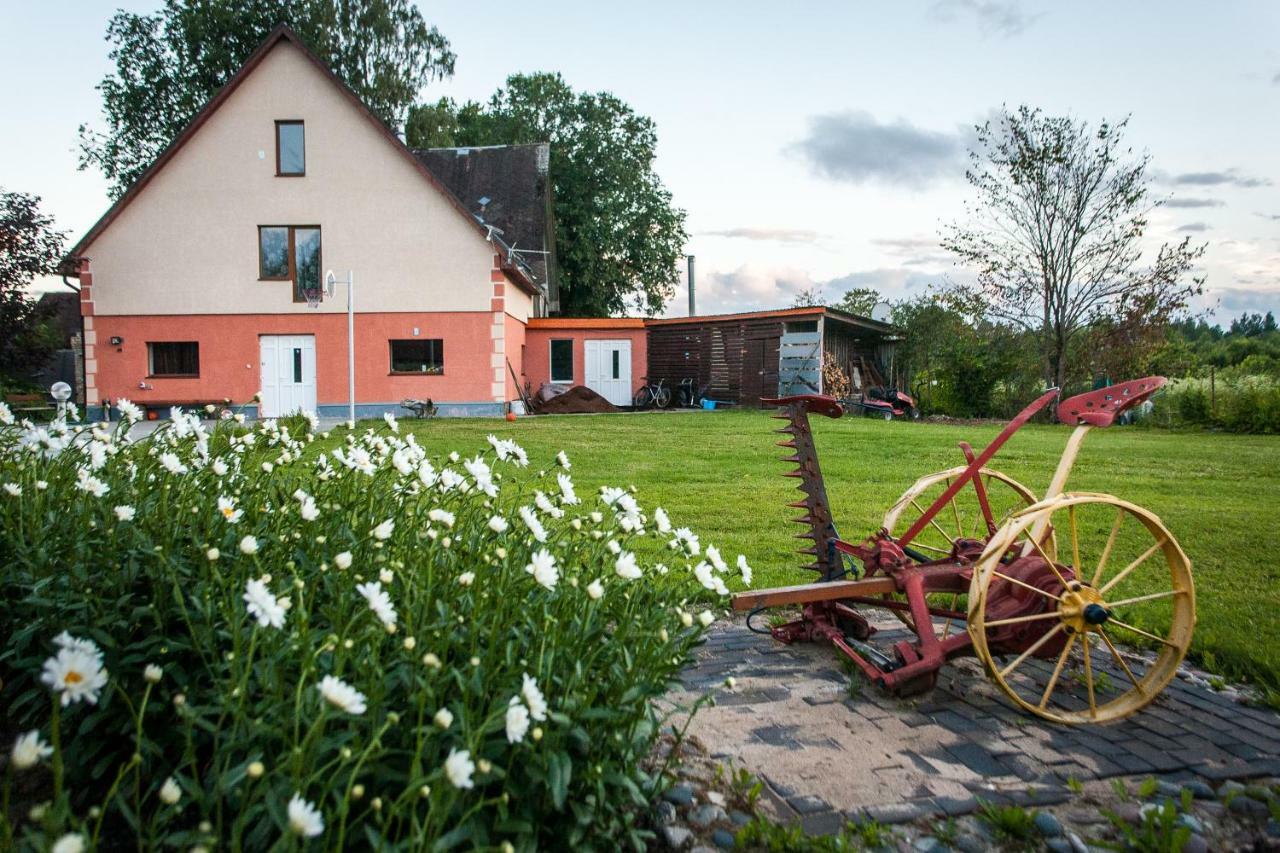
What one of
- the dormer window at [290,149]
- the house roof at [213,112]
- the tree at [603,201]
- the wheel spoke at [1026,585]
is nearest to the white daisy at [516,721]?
the wheel spoke at [1026,585]

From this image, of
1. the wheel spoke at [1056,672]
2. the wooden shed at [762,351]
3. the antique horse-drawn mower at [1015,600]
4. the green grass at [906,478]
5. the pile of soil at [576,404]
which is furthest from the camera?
the wooden shed at [762,351]

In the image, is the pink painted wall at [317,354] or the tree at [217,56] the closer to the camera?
the pink painted wall at [317,354]

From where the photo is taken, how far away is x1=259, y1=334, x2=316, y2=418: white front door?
2166 centimetres

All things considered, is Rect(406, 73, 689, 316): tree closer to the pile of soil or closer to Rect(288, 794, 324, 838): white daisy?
the pile of soil

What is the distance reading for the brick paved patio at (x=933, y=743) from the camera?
8.19 ft

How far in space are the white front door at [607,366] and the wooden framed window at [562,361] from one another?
54cm

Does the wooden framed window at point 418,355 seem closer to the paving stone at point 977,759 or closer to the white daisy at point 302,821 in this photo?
the paving stone at point 977,759

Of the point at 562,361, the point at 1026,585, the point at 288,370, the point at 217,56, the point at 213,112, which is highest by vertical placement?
the point at 217,56

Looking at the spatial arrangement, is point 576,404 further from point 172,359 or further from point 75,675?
point 75,675

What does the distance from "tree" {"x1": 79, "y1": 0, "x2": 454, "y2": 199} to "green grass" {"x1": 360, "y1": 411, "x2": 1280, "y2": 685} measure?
63.0 feet

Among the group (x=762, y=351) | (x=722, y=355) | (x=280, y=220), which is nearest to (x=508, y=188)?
(x=722, y=355)

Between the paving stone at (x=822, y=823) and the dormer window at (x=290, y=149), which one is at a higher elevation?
the dormer window at (x=290, y=149)

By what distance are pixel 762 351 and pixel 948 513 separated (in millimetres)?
18456

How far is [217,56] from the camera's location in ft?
104
